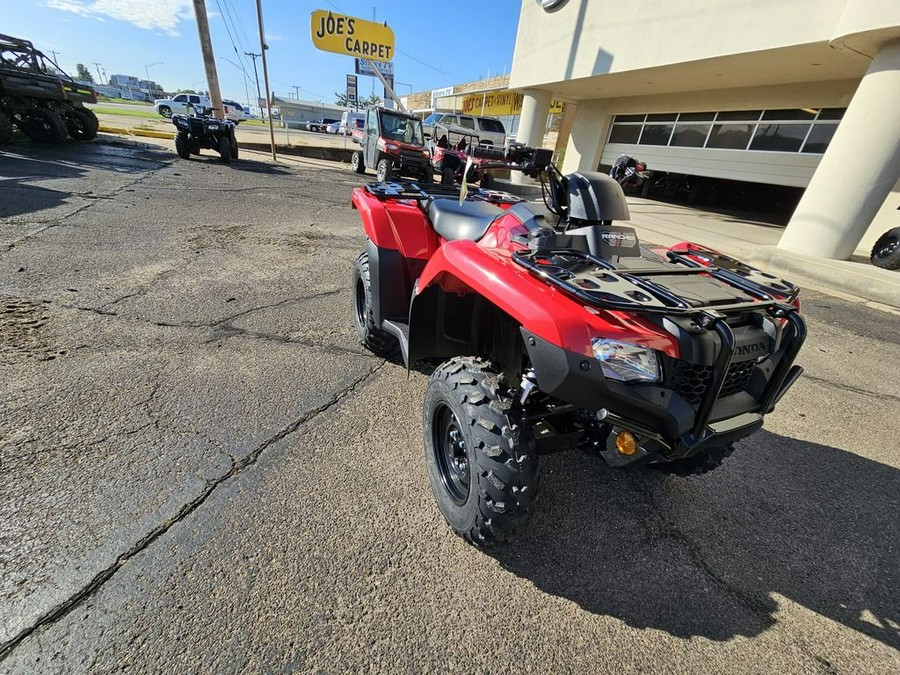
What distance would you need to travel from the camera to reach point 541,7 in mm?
13453

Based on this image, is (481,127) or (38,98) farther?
(481,127)

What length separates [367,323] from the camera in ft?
9.96

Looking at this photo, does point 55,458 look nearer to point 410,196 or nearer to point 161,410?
point 161,410

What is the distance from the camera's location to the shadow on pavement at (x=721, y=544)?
5.53ft

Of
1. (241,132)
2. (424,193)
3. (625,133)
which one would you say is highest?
→ (625,133)

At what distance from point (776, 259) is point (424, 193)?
22.9 feet

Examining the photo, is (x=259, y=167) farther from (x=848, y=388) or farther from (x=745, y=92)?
(x=848, y=388)

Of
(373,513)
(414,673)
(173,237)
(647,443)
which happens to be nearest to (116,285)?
(173,237)

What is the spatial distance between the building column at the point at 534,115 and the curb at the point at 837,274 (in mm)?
10173

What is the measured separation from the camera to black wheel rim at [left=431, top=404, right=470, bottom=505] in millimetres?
1940

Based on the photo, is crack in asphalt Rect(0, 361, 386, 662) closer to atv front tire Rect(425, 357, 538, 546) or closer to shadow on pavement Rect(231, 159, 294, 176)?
atv front tire Rect(425, 357, 538, 546)

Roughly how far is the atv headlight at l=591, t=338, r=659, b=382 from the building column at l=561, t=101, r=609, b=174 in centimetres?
1645

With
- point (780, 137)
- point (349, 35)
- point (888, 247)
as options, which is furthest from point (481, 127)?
point (888, 247)

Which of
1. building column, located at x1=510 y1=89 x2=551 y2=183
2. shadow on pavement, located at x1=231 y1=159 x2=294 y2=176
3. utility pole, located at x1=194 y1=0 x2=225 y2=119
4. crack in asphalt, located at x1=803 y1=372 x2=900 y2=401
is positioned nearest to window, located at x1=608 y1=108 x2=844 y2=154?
building column, located at x1=510 y1=89 x2=551 y2=183
